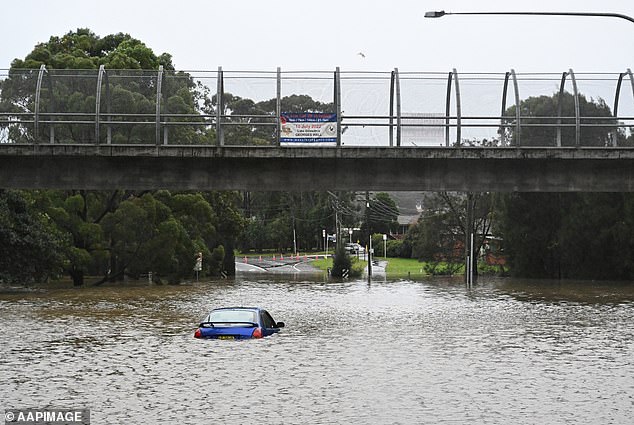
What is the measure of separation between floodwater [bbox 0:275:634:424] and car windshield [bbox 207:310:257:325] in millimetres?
612

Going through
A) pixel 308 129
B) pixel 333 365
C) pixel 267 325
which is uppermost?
pixel 308 129

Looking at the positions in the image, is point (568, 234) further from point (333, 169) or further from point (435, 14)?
point (435, 14)

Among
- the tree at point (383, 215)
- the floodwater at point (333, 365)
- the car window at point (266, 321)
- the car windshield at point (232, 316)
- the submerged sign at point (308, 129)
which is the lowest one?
the floodwater at point (333, 365)

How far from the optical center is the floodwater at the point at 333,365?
16.0m

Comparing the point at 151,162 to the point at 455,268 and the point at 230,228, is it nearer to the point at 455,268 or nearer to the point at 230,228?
the point at 230,228

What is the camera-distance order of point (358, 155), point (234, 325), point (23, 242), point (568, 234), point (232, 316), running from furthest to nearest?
point (568, 234), point (23, 242), point (358, 155), point (232, 316), point (234, 325)

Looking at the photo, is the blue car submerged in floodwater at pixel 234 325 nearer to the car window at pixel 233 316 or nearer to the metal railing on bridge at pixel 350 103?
the car window at pixel 233 316

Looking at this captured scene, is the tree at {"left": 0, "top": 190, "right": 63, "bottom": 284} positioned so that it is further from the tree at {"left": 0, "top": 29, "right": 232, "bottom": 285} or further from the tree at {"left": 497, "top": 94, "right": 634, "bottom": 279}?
the tree at {"left": 497, "top": 94, "right": 634, "bottom": 279}

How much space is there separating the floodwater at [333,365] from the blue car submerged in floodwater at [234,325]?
29 centimetres

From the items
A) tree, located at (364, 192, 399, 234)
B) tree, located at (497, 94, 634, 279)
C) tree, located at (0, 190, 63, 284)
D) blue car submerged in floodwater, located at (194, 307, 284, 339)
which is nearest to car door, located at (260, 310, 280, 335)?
blue car submerged in floodwater, located at (194, 307, 284, 339)

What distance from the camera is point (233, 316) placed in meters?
26.4

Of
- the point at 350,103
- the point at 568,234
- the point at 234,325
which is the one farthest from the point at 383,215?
the point at 234,325

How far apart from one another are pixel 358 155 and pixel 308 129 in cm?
205

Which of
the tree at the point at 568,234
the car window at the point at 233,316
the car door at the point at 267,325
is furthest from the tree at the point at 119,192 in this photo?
the tree at the point at 568,234
